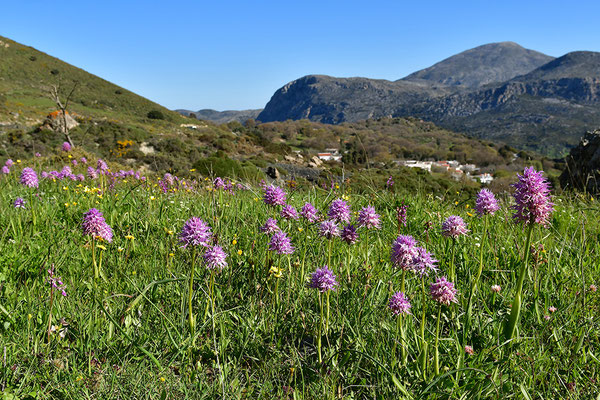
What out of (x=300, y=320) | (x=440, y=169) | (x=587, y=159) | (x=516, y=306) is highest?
(x=587, y=159)

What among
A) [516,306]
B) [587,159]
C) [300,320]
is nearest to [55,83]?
[587,159]

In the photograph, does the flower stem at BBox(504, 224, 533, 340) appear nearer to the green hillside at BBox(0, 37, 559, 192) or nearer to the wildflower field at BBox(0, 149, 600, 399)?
the wildflower field at BBox(0, 149, 600, 399)

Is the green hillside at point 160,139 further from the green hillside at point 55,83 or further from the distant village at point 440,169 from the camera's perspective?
the distant village at point 440,169

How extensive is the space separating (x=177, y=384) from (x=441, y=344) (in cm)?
152

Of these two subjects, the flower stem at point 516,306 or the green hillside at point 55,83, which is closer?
the flower stem at point 516,306

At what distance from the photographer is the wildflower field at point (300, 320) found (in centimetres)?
202

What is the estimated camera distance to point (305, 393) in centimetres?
208

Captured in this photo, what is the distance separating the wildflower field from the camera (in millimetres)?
2018

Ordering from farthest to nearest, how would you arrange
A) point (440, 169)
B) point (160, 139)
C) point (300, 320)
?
point (440, 169) < point (160, 139) < point (300, 320)

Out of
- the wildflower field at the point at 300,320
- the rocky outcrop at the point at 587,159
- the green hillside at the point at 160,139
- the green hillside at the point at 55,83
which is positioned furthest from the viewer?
the green hillside at the point at 55,83

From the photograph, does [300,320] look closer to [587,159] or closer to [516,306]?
[516,306]

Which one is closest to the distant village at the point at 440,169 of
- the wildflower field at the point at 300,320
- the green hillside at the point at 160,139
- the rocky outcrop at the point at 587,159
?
the green hillside at the point at 160,139

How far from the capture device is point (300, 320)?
2641 mm

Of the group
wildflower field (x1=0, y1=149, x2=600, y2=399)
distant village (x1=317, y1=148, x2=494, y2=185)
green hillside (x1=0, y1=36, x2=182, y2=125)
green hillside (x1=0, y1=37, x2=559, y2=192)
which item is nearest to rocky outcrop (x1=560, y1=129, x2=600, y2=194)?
green hillside (x1=0, y1=37, x2=559, y2=192)
